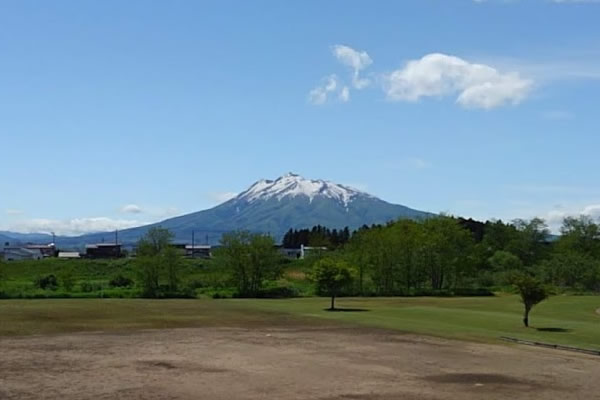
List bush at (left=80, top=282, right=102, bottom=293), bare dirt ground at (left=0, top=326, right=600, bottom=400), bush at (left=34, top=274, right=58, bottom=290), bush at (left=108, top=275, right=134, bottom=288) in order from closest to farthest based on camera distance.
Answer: bare dirt ground at (left=0, top=326, right=600, bottom=400)
bush at (left=80, top=282, right=102, bottom=293)
bush at (left=34, top=274, right=58, bottom=290)
bush at (left=108, top=275, right=134, bottom=288)

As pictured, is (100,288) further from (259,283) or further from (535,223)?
(535,223)

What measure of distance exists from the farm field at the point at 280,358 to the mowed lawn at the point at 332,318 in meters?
0.13

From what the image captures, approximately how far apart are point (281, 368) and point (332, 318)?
29.4 metres

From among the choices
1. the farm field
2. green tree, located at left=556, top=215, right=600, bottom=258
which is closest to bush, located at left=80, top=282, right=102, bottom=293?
the farm field

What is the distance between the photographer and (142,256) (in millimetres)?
99562

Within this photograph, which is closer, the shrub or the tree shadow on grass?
the tree shadow on grass

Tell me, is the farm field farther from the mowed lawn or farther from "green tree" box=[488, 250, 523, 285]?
"green tree" box=[488, 250, 523, 285]

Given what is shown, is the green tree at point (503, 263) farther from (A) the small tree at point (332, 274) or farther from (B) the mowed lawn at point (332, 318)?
(A) the small tree at point (332, 274)

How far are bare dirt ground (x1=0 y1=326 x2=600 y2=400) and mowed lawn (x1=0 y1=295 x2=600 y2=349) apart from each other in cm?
561

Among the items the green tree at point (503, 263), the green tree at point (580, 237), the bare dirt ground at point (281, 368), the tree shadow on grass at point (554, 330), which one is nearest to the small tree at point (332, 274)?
the tree shadow on grass at point (554, 330)

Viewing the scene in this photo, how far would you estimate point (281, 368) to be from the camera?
2889 cm

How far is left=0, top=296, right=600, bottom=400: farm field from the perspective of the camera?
24062 mm

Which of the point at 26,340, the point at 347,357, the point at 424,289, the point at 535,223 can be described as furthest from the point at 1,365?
the point at 535,223

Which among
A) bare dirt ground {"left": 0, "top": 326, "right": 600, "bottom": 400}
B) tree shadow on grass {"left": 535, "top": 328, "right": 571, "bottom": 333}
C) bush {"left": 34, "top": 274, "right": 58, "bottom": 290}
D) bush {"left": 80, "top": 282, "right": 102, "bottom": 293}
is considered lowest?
bare dirt ground {"left": 0, "top": 326, "right": 600, "bottom": 400}
